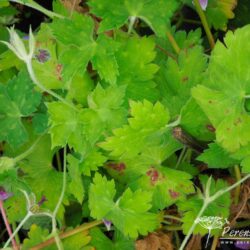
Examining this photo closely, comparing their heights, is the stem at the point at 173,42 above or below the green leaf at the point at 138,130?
above

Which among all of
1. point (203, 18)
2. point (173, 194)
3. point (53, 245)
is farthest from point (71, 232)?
point (203, 18)

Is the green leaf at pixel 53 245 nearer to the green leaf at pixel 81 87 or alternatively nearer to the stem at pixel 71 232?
the stem at pixel 71 232

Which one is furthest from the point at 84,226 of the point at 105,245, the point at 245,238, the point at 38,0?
the point at 38,0

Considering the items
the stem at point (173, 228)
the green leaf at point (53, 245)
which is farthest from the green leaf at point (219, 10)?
the green leaf at point (53, 245)

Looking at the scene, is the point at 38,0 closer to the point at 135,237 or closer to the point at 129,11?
the point at 129,11
